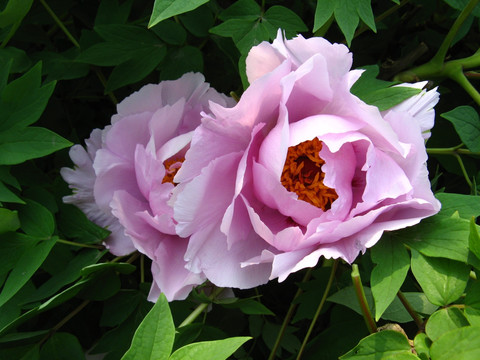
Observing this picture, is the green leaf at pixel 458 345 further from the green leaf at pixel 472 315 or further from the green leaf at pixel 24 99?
the green leaf at pixel 24 99

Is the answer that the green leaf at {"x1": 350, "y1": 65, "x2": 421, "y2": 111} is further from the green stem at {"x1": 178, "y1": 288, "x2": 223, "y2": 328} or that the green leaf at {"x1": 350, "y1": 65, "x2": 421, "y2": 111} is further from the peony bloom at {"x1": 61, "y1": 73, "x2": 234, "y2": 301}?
the green stem at {"x1": 178, "y1": 288, "x2": 223, "y2": 328}

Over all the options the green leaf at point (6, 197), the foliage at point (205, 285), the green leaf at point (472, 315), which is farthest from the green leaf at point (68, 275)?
the green leaf at point (472, 315)

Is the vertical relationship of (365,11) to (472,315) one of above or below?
above

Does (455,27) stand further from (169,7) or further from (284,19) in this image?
(169,7)

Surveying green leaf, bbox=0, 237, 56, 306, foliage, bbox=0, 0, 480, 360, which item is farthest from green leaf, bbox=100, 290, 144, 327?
green leaf, bbox=0, 237, 56, 306

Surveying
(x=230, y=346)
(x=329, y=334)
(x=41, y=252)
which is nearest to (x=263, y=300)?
(x=329, y=334)

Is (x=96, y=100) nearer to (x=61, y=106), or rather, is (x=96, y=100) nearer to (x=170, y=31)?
(x=61, y=106)

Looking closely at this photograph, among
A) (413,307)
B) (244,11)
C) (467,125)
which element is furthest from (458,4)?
(413,307)
